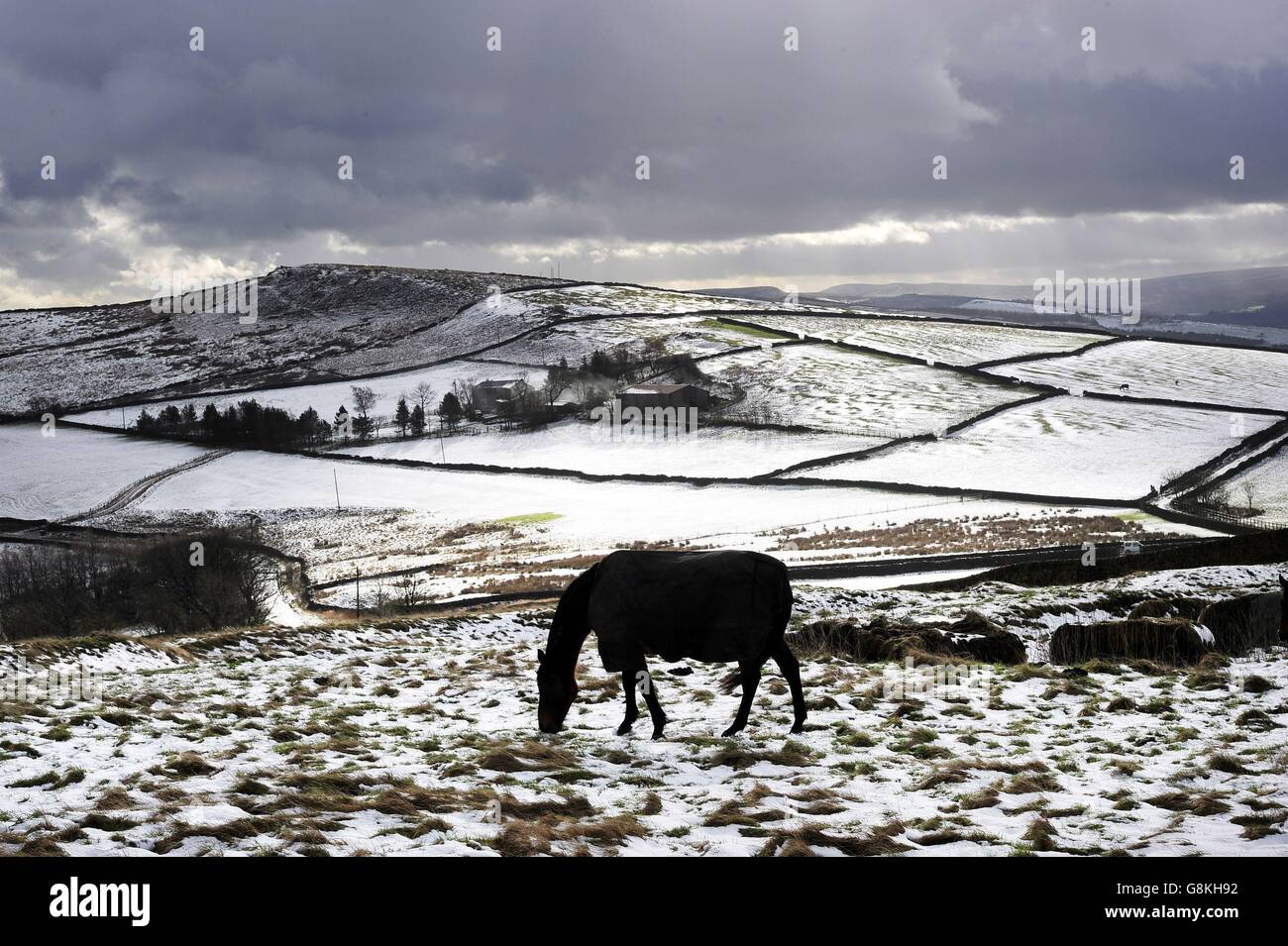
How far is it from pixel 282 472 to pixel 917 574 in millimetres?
71679

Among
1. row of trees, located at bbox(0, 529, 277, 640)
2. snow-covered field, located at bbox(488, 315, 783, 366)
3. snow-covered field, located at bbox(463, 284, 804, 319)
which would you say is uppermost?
snow-covered field, located at bbox(463, 284, 804, 319)

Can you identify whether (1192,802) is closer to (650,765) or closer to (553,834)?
(650,765)

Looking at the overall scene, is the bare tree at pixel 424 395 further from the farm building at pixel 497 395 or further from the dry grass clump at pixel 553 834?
the dry grass clump at pixel 553 834

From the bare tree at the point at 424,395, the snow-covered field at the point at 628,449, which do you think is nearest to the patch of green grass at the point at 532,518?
the snow-covered field at the point at 628,449

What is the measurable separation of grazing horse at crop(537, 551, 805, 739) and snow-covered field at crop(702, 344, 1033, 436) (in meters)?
87.9

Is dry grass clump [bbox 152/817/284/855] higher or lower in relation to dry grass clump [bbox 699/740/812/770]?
higher

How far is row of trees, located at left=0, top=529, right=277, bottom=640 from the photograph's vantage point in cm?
3547

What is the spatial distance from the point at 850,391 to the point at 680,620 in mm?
106636

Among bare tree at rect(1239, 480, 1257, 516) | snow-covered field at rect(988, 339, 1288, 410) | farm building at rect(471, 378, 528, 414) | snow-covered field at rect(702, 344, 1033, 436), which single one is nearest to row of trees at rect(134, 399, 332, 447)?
farm building at rect(471, 378, 528, 414)

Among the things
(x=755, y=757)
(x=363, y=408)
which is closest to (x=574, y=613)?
(x=755, y=757)

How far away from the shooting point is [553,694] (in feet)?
41.2

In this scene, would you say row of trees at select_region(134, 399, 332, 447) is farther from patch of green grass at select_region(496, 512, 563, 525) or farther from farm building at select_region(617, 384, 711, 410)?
patch of green grass at select_region(496, 512, 563, 525)

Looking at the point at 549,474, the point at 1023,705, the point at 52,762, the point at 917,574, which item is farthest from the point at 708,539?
the point at 52,762
